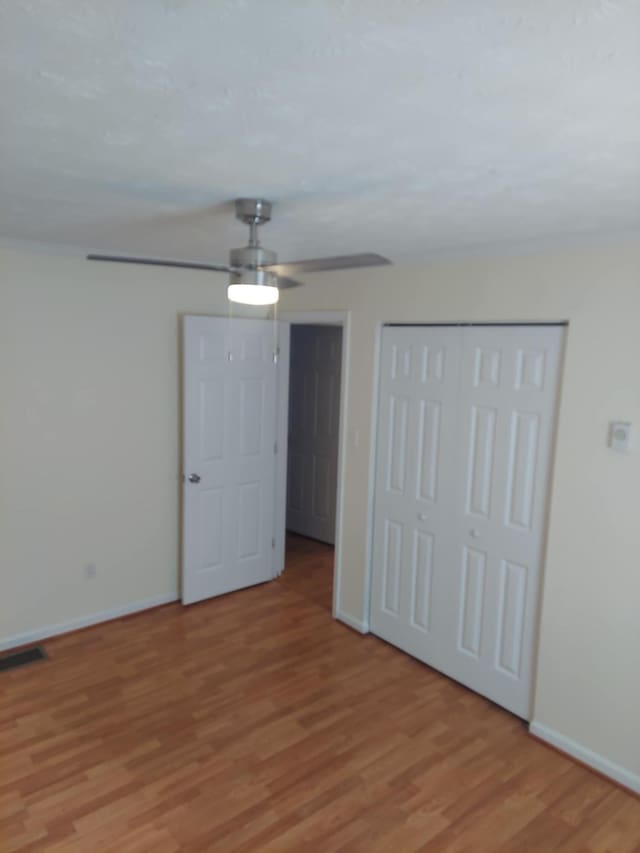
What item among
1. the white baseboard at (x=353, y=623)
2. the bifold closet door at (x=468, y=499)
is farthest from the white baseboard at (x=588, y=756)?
the white baseboard at (x=353, y=623)

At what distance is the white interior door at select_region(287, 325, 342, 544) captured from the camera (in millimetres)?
5559

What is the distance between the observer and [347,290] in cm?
383

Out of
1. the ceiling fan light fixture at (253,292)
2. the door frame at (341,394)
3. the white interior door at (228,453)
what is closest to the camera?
the ceiling fan light fixture at (253,292)

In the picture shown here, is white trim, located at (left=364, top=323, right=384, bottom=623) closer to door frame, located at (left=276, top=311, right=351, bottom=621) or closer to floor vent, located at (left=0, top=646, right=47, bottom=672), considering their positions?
door frame, located at (left=276, top=311, right=351, bottom=621)

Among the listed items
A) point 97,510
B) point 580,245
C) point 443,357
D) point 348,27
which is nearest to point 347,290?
point 443,357

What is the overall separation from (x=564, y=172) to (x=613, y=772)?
2.56 meters

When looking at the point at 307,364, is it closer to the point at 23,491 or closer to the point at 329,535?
the point at 329,535

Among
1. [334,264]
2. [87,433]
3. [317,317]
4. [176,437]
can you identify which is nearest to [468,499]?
[317,317]

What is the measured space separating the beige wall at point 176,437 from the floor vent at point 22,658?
157 mm

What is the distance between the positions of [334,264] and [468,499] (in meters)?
1.76

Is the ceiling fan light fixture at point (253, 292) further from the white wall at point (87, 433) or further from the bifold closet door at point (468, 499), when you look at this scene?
the white wall at point (87, 433)

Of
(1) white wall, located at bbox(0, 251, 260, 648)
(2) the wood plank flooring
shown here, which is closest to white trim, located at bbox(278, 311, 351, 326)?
(1) white wall, located at bbox(0, 251, 260, 648)

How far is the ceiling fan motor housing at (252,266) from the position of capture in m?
2.10

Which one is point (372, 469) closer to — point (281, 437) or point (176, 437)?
point (281, 437)
